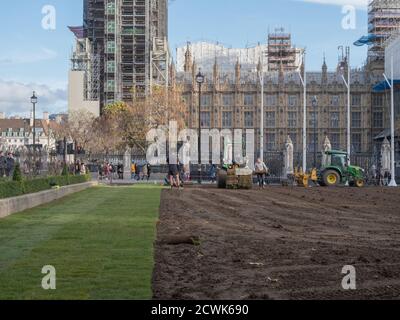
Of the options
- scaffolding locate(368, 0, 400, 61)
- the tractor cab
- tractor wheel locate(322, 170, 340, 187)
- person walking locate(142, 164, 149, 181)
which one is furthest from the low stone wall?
scaffolding locate(368, 0, 400, 61)

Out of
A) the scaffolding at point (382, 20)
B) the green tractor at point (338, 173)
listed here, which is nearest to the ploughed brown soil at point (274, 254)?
the green tractor at point (338, 173)

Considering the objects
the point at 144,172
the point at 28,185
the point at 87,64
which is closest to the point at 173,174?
the point at 28,185

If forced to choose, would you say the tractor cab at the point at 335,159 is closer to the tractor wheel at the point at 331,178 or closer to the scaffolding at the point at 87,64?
the tractor wheel at the point at 331,178

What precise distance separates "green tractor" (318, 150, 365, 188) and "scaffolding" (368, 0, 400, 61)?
3614 centimetres

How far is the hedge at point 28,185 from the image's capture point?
19375 millimetres

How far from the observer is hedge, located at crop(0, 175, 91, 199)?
63.6 feet

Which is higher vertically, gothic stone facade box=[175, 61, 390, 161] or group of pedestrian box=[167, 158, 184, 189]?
gothic stone facade box=[175, 61, 390, 161]

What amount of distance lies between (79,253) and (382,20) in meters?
75.6

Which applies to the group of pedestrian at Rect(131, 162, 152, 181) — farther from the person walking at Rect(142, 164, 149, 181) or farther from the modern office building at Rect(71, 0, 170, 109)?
the modern office building at Rect(71, 0, 170, 109)

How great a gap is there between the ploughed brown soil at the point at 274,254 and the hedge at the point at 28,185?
4.36 meters

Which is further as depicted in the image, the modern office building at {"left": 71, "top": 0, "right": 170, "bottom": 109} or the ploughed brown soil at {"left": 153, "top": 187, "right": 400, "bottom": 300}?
the modern office building at {"left": 71, "top": 0, "right": 170, "bottom": 109}

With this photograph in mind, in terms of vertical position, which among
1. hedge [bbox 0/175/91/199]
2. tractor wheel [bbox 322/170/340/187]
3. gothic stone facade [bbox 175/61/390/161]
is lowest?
tractor wheel [bbox 322/170/340/187]
